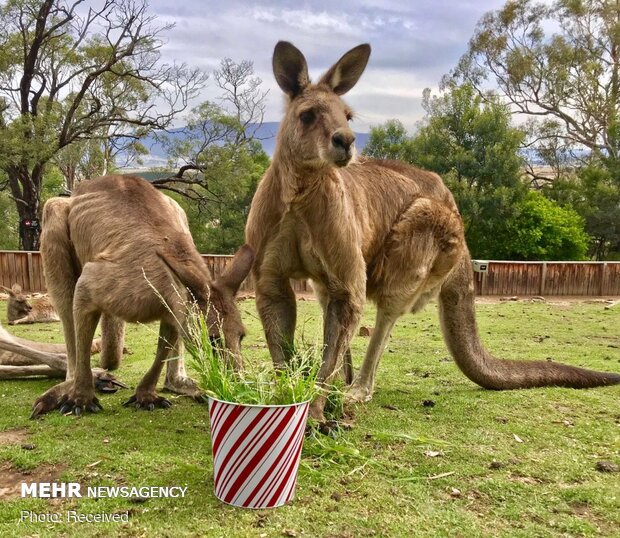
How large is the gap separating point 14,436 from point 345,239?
2.31m

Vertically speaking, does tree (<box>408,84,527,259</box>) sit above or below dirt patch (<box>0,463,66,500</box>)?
above

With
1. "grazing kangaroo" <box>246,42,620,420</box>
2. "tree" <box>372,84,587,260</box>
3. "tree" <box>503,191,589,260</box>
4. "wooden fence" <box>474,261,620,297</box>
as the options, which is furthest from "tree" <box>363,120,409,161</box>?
"grazing kangaroo" <box>246,42,620,420</box>

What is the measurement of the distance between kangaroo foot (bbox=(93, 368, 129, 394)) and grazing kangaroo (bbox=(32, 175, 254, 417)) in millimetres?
319

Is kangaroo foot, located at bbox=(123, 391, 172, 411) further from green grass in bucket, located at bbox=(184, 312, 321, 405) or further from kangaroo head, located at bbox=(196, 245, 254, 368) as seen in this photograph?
green grass in bucket, located at bbox=(184, 312, 321, 405)

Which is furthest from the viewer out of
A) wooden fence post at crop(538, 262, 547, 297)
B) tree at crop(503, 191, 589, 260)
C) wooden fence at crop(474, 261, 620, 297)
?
tree at crop(503, 191, 589, 260)

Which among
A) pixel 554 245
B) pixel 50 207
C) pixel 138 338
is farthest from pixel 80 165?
pixel 50 207

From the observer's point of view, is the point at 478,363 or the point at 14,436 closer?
the point at 14,436

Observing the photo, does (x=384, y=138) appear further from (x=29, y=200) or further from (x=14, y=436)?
(x=14, y=436)

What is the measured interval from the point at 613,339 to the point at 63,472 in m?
7.32

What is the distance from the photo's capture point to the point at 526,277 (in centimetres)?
1669

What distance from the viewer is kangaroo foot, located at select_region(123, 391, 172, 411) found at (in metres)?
4.18

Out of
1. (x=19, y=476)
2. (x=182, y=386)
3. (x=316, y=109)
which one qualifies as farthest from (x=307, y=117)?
(x=19, y=476)

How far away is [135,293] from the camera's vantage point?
148 inches

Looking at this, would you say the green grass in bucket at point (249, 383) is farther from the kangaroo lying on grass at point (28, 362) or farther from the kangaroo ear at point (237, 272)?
the kangaroo lying on grass at point (28, 362)
